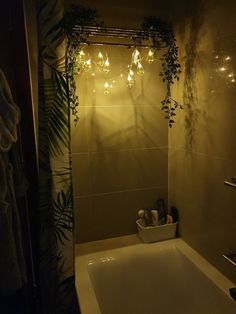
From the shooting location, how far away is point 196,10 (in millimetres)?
1397

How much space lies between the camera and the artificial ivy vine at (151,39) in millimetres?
1380

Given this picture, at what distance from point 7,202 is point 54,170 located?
29 centimetres

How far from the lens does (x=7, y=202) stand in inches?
46.3

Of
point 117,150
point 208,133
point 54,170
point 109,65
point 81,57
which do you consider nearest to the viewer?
point 54,170

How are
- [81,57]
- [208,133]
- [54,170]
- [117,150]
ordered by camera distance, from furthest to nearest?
1. [117,150]
2. [81,57]
3. [208,133]
4. [54,170]

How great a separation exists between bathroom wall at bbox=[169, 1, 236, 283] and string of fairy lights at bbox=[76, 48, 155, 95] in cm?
29

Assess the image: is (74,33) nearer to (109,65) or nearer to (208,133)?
(109,65)

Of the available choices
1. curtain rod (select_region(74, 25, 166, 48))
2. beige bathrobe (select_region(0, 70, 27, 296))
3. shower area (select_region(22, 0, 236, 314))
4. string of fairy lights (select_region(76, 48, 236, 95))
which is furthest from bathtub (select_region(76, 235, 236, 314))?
curtain rod (select_region(74, 25, 166, 48))

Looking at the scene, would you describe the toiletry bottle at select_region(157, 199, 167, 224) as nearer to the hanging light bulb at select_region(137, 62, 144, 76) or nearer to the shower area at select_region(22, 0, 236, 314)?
the shower area at select_region(22, 0, 236, 314)

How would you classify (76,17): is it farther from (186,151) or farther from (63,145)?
(186,151)

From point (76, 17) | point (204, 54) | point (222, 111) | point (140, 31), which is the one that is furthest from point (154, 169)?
point (76, 17)

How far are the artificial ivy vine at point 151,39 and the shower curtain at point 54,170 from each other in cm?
22

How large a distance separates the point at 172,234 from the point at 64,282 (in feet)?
2.86

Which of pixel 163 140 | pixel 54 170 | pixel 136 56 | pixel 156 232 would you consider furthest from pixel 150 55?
pixel 156 232
